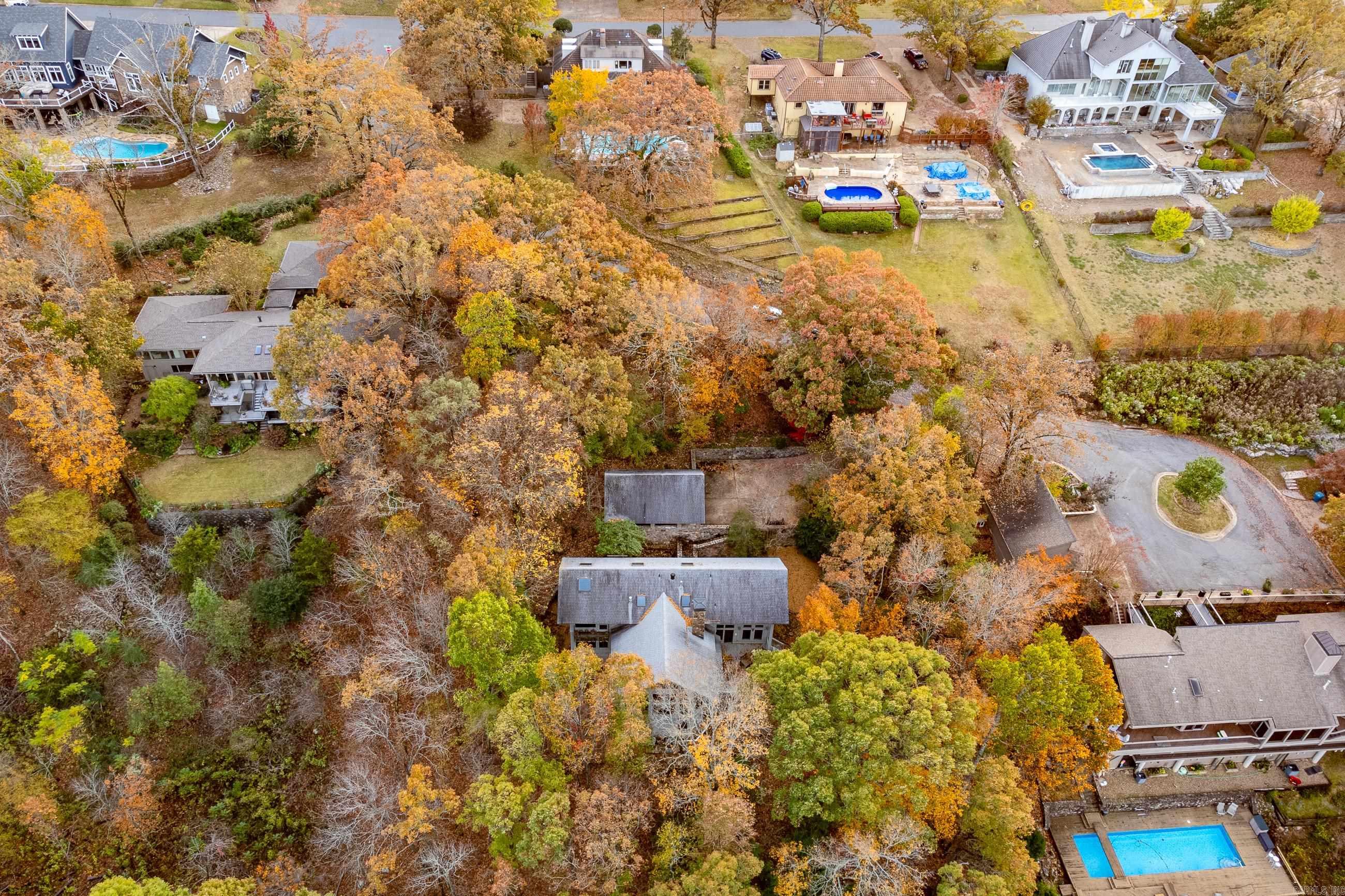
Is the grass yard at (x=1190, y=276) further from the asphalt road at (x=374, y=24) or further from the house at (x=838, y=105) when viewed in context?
the asphalt road at (x=374, y=24)

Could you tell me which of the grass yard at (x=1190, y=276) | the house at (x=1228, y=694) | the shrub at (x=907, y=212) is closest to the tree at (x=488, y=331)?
the house at (x=1228, y=694)

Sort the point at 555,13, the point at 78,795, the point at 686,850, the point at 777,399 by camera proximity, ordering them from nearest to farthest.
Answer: the point at 686,850 → the point at 78,795 → the point at 777,399 → the point at 555,13

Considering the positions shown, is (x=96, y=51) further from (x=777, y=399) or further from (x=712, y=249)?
(x=777, y=399)

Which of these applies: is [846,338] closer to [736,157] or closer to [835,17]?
[736,157]

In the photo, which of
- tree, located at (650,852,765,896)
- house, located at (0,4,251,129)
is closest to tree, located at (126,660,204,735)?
tree, located at (650,852,765,896)

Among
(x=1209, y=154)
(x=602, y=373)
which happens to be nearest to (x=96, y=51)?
(x=602, y=373)

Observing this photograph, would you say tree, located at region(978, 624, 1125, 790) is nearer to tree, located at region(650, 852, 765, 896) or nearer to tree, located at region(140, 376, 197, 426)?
tree, located at region(650, 852, 765, 896)
